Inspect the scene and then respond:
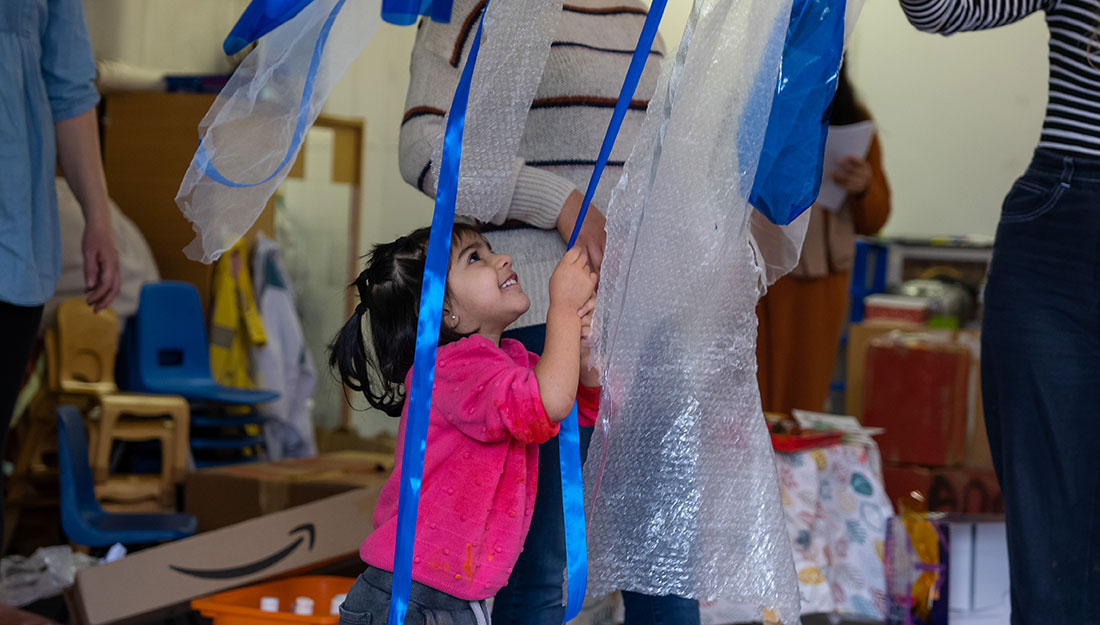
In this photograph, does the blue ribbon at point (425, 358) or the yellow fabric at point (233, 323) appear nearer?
the blue ribbon at point (425, 358)

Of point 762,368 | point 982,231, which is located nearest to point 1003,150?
point 982,231

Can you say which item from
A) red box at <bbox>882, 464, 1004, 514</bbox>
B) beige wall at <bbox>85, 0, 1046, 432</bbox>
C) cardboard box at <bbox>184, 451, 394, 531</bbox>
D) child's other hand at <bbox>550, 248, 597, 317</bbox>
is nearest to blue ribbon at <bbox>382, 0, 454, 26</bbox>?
child's other hand at <bbox>550, 248, 597, 317</bbox>

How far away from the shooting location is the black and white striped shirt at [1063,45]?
4.39ft

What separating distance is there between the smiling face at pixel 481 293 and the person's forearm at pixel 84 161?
0.67 meters

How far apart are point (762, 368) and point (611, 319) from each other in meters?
1.85

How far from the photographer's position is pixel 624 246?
3.47ft

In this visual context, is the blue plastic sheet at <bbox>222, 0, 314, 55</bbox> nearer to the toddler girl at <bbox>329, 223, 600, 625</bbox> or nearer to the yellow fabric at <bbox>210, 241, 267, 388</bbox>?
the toddler girl at <bbox>329, 223, 600, 625</bbox>

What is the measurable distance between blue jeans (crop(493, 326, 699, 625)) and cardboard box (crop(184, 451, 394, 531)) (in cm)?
94

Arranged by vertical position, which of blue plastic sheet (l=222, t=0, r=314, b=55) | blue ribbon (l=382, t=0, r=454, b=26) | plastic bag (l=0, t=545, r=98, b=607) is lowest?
plastic bag (l=0, t=545, r=98, b=607)

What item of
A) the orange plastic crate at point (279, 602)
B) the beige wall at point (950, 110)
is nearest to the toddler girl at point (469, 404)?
the orange plastic crate at point (279, 602)

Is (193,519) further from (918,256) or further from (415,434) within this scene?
(918,256)

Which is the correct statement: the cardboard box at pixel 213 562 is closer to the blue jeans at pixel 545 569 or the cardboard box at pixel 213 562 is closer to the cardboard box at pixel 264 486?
the cardboard box at pixel 264 486

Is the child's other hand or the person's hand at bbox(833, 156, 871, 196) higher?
the person's hand at bbox(833, 156, 871, 196)

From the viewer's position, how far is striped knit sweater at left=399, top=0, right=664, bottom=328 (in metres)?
1.26
